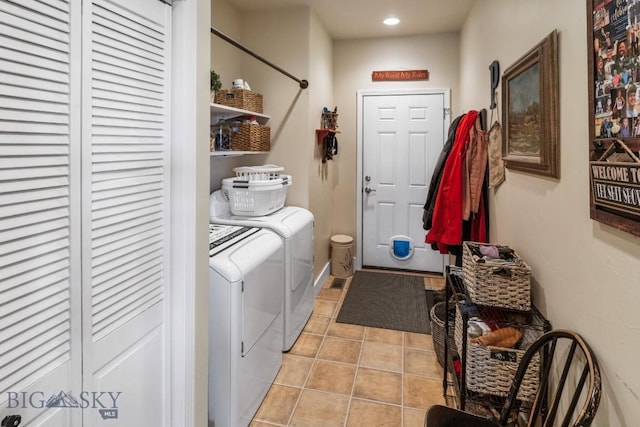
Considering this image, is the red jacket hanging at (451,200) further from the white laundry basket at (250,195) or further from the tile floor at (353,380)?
the white laundry basket at (250,195)

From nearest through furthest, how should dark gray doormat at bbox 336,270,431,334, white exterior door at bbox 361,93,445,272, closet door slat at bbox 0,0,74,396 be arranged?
closet door slat at bbox 0,0,74,396 → dark gray doormat at bbox 336,270,431,334 → white exterior door at bbox 361,93,445,272

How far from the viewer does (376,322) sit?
3.05 meters

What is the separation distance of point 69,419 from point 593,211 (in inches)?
61.4

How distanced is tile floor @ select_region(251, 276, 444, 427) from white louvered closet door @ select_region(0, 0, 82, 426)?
1.26m

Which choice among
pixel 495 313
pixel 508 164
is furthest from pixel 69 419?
pixel 508 164

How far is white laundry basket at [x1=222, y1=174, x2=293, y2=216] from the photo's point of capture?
2.57 meters

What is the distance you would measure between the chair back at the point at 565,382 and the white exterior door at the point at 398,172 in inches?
108

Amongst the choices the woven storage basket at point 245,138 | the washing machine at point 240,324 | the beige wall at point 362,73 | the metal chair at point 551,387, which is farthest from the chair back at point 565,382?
the beige wall at point 362,73

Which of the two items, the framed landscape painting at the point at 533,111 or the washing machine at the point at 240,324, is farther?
the washing machine at the point at 240,324

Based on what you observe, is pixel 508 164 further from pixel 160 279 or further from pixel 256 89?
pixel 256 89

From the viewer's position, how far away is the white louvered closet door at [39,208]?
80 cm

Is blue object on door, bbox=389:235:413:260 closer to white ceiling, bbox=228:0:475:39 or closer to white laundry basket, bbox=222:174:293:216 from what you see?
white laundry basket, bbox=222:174:293:216

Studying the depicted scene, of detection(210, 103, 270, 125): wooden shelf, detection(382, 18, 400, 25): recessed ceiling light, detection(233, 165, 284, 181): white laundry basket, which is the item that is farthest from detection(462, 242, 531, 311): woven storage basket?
detection(382, 18, 400, 25): recessed ceiling light

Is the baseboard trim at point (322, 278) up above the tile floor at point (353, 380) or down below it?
above
